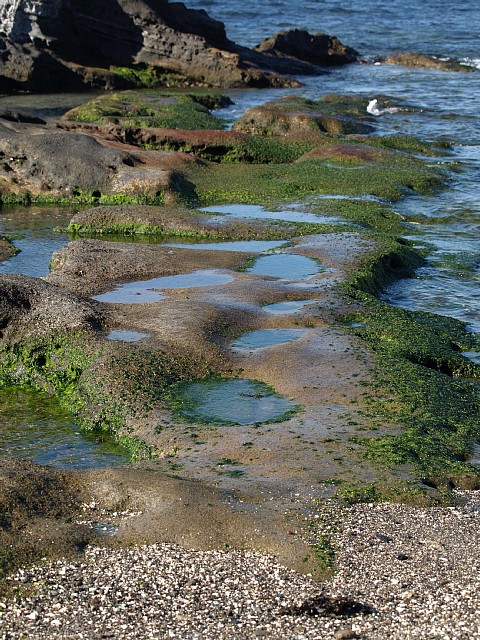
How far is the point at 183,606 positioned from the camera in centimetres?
599

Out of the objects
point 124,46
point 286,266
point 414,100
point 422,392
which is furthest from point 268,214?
point 124,46

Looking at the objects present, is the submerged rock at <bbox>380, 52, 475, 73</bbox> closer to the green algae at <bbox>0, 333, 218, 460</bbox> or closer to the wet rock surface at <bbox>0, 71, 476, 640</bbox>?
the wet rock surface at <bbox>0, 71, 476, 640</bbox>

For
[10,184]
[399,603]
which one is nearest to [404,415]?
[399,603]

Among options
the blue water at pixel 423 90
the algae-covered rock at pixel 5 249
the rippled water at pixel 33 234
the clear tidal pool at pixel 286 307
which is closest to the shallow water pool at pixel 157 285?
the clear tidal pool at pixel 286 307

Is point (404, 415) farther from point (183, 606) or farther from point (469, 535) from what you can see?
point (183, 606)

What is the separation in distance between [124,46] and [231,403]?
96.5ft

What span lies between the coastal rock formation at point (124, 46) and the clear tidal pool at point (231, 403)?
80.9 ft

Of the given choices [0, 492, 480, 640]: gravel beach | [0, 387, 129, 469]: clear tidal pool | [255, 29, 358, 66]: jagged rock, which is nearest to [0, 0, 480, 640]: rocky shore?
[0, 492, 480, 640]: gravel beach

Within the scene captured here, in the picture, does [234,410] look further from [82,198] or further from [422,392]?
[82,198]

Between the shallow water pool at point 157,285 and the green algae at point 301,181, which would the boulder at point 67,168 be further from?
the shallow water pool at point 157,285

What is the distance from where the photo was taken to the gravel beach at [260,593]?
5.76 m

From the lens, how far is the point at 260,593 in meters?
6.15

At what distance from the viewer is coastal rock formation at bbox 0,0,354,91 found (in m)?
32.4

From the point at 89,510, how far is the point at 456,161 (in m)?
18.3
